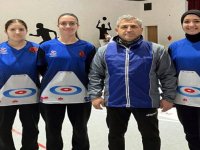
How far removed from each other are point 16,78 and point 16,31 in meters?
0.40

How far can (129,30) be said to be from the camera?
2.30m

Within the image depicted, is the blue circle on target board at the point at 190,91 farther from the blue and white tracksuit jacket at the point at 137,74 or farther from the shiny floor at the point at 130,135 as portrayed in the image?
the shiny floor at the point at 130,135

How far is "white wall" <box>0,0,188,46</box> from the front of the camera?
42.6ft

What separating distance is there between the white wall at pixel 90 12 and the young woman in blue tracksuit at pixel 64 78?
10.3 metres

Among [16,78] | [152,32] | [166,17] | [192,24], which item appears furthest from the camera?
[152,32]

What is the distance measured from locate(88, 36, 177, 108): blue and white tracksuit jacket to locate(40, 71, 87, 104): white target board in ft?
0.91

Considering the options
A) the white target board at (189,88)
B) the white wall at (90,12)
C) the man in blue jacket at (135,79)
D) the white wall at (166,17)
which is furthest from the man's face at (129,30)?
the white wall at (166,17)

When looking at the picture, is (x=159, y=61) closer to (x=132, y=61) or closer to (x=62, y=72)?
(x=132, y=61)

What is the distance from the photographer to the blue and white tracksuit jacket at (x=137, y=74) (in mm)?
2299

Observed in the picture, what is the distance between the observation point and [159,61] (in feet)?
7.59

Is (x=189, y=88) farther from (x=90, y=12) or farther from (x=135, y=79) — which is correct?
(x=90, y=12)

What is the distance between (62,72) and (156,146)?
0.96 meters

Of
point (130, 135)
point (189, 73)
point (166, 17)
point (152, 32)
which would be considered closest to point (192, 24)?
point (189, 73)

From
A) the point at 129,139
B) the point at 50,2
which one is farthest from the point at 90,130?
the point at 50,2
